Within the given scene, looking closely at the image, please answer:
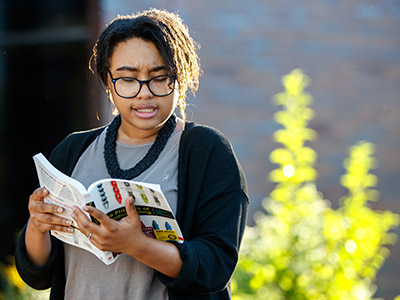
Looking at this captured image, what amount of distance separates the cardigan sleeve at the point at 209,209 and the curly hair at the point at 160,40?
21 centimetres

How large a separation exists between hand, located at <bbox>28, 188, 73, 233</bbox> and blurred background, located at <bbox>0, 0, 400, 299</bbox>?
2.36 metres

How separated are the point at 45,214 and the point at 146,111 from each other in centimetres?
42

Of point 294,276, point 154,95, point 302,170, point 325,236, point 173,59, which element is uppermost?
point 173,59

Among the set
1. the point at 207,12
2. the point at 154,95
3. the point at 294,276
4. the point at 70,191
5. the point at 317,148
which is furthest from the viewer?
the point at 317,148

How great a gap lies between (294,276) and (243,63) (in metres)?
1.87

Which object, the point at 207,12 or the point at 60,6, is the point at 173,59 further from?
the point at 60,6

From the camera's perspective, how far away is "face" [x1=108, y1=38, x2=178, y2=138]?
187 cm

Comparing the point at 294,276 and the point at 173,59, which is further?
the point at 294,276

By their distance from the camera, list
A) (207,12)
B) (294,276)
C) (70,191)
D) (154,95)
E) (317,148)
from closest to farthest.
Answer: (70,191)
(154,95)
(294,276)
(207,12)
(317,148)

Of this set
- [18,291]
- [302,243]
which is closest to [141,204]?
[302,243]

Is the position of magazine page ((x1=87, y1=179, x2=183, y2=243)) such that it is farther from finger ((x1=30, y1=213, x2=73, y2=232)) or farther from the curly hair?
the curly hair

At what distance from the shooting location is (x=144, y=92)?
1.86 metres

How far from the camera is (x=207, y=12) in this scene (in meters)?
4.45

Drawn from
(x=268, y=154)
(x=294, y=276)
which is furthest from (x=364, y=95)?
(x=294, y=276)
